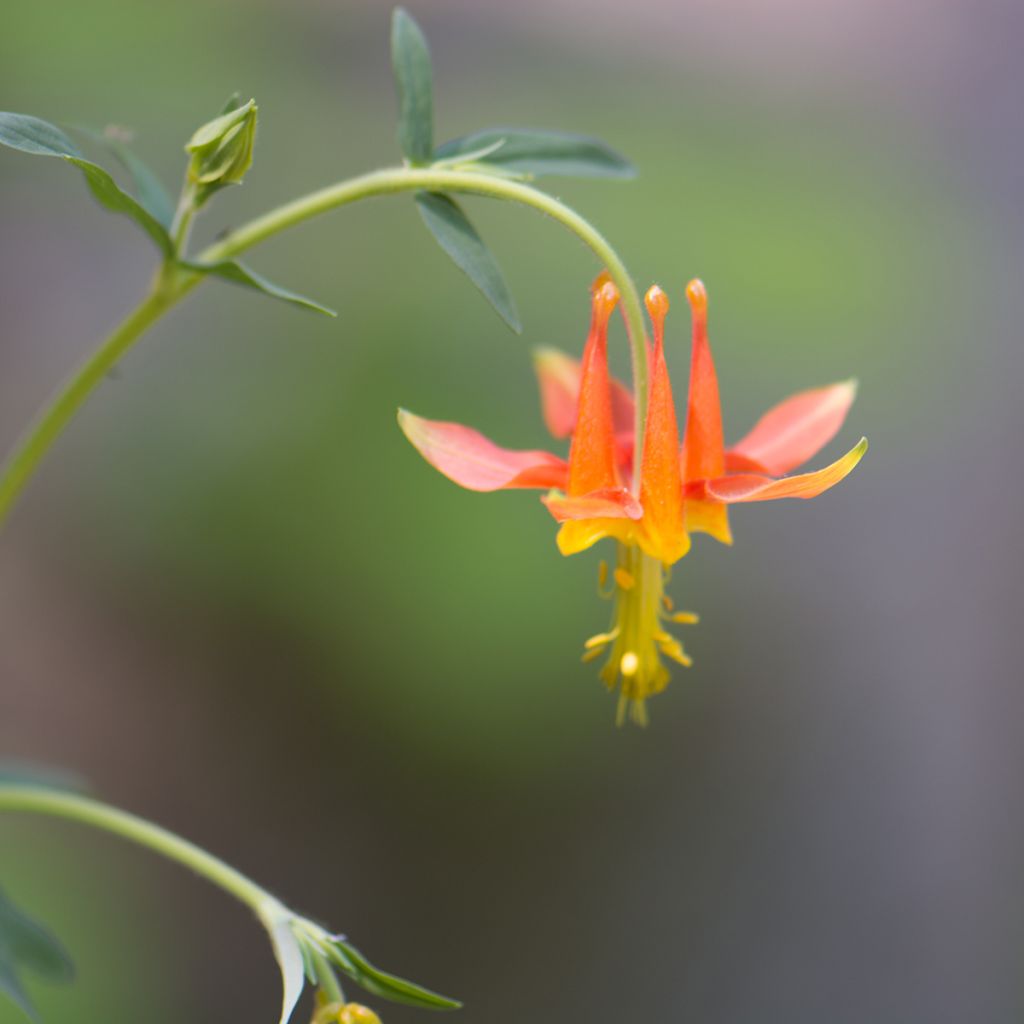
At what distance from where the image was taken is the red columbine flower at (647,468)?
1210mm

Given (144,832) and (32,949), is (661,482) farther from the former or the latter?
(32,949)

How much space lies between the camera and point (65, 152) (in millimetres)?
1159

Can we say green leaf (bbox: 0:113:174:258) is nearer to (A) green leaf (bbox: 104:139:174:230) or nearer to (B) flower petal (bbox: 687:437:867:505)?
(A) green leaf (bbox: 104:139:174:230)

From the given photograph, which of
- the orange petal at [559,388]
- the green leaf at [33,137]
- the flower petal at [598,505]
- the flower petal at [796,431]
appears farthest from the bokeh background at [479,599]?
the green leaf at [33,137]

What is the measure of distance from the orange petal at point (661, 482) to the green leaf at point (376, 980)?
0.46 meters

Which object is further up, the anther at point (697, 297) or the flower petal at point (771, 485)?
the anther at point (697, 297)

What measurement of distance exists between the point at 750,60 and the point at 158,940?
3888 millimetres

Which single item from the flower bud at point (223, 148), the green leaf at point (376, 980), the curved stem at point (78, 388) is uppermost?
the flower bud at point (223, 148)

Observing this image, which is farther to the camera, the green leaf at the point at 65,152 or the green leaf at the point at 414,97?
the green leaf at the point at 414,97

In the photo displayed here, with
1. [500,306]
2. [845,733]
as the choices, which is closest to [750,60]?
[845,733]

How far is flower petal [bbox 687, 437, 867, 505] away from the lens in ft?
3.86

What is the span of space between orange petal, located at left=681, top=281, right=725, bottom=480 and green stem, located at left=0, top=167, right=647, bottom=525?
64 mm

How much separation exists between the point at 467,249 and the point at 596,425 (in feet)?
0.69

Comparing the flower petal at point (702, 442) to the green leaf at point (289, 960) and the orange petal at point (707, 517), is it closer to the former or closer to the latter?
the orange petal at point (707, 517)
